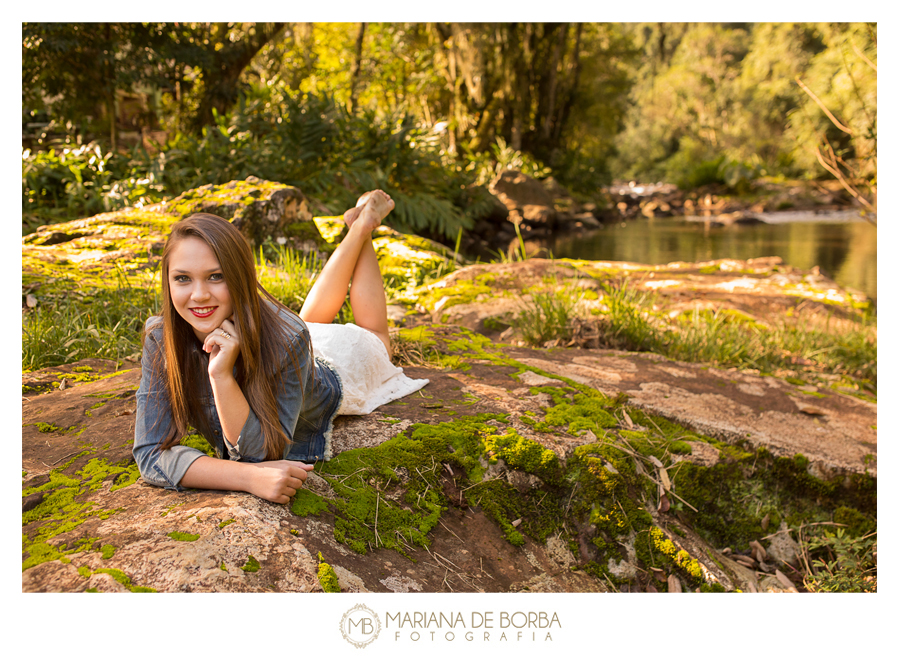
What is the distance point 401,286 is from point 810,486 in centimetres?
371

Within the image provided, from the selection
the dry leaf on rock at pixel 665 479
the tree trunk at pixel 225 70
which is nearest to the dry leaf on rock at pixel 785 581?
the dry leaf on rock at pixel 665 479

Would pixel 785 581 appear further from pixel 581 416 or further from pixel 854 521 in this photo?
pixel 581 416

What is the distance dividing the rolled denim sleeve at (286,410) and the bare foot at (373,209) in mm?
1005

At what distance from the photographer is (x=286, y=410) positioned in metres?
1.78

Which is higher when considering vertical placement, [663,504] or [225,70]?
[225,70]

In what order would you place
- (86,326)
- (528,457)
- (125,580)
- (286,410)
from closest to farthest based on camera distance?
1. (125,580)
2. (286,410)
3. (528,457)
4. (86,326)

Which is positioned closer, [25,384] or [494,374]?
[25,384]

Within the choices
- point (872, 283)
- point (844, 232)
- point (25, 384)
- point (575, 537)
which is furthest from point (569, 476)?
point (844, 232)

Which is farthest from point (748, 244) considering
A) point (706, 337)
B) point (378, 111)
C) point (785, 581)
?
point (785, 581)

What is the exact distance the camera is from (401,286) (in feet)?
17.7

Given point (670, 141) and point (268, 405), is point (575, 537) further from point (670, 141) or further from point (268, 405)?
point (670, 141)

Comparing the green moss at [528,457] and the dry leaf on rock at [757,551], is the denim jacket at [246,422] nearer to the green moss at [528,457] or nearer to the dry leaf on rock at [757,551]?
the green moss at [528,457]
